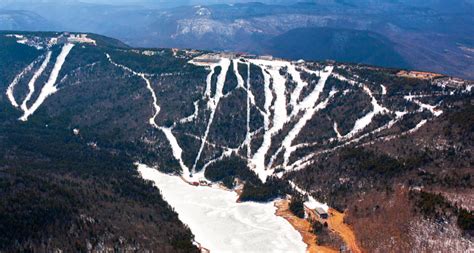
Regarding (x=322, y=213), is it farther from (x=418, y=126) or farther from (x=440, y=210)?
(x=418, y=126)

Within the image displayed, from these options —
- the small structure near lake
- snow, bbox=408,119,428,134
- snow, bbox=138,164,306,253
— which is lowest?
snow, bbox=138,164,306,253

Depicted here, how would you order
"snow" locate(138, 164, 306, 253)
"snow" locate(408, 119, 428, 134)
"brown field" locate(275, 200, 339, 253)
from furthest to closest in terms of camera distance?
1. "snow" locate(408, 119, 428, 134)
2. "snow" locate(138, 164, 306, 253)
3. "brown field" locate(275, 200, 339, 253)

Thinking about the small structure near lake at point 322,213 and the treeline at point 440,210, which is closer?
the treeline at point 440,210

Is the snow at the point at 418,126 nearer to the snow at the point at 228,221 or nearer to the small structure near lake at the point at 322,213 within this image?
the small structure near lake at the point at 322,213

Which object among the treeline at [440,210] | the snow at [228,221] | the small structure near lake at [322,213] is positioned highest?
the treeline at [440,210]

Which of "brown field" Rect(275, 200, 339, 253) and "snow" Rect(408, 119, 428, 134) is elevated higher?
"snow" Rect(408, 119, 428, 134)

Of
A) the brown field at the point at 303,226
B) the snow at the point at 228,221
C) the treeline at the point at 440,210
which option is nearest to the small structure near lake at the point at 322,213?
the brown field at the point at 303,226

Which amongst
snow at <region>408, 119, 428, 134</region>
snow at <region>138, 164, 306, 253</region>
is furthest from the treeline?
snow at <region>408, 119, 428, 134</region>

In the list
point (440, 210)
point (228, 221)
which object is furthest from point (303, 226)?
point (440, 210)

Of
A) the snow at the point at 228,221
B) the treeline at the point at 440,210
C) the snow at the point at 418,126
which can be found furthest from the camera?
the snow at the point at 418,126

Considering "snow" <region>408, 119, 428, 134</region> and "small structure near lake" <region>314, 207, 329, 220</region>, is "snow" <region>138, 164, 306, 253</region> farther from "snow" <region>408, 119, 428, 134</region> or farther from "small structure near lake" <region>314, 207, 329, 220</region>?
"snow" <region>408, 119, 428, 134</region>
